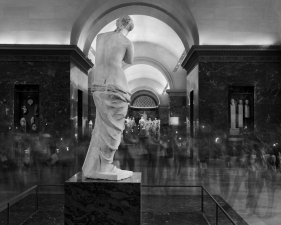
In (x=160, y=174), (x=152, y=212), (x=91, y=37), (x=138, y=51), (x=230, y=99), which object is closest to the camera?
(x=152, y=212)

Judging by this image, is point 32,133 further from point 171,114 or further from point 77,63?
point 171,114

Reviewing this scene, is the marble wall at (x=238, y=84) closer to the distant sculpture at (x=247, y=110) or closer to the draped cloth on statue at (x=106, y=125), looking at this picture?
the distant sculpture at (x=247, y=110)

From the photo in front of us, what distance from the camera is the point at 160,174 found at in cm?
903

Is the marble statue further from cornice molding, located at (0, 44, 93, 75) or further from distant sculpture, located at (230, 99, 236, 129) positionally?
distant sculpture, located at (230, 99, 236, 129)

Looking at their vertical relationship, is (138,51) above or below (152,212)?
above

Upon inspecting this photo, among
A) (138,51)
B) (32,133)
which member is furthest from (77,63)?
(138,51)

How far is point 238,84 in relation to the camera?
10750 mm

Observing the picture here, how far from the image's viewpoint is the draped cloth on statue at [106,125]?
434 centimetres

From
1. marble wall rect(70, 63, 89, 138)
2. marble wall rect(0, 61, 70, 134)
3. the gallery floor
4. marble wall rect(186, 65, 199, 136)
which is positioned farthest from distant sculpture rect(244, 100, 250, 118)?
marble wall rect(0, 61, 70, 134)

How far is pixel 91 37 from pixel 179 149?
6.20 meters

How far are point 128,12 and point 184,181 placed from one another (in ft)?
28.1

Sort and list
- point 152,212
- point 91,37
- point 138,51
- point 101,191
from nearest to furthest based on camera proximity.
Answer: point 101,191 < point 152,212 < point 91,37 < point 138,51

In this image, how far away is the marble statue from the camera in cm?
434

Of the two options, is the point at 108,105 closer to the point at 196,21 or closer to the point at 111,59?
the point at 111,59
